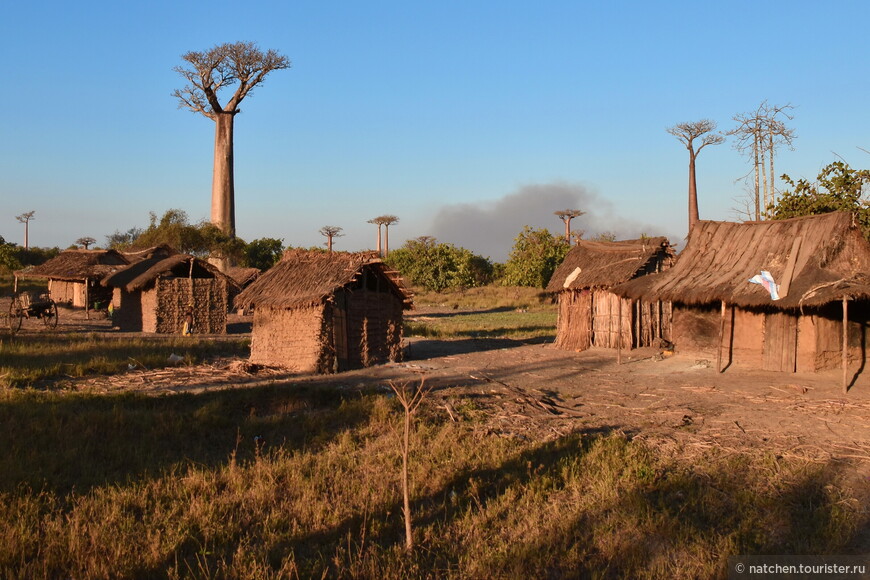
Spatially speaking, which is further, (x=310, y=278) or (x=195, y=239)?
(x=195, y=239)

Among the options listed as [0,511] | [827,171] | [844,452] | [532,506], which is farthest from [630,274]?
[0,511]

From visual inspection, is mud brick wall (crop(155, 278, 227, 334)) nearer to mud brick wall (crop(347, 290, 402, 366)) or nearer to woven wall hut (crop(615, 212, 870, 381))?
mud brick wall (crop(347, 290, 402, 366))

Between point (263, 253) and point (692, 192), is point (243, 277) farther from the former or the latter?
point (692, 192)

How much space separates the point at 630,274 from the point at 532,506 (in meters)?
13.2

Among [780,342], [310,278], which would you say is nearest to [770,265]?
[780,342]

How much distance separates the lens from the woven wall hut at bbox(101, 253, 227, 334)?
23.5 metres

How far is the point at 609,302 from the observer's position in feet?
66.6

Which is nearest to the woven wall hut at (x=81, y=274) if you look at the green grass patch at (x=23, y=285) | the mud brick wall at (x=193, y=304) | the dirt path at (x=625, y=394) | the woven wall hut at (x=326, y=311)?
the green grass patch at (x=23, y=285)

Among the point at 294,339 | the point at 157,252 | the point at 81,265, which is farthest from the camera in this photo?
the point at 81,265

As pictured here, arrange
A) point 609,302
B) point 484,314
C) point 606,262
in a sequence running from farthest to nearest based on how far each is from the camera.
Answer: point 484,314, point 606,262, point 609,302

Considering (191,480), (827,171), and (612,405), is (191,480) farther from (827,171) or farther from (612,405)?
(827,171)

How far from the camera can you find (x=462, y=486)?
7.74m

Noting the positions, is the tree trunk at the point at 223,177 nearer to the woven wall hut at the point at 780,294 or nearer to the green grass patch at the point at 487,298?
the green grass patch at the point at 487,298

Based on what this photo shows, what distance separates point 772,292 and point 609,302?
6.40m
